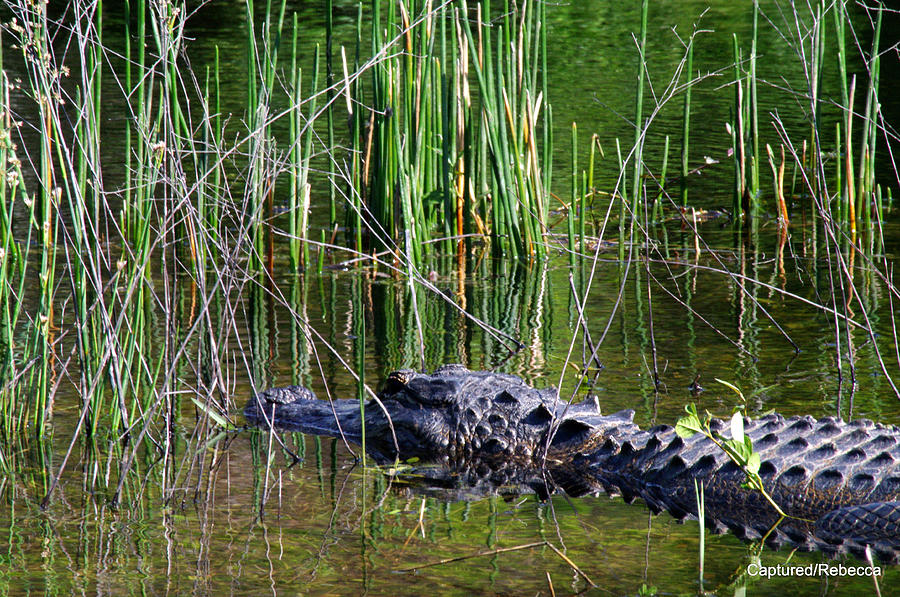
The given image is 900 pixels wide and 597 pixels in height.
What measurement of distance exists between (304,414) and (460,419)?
26.8 inches

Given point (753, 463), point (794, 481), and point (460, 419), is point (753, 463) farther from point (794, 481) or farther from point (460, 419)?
point (460, 419)

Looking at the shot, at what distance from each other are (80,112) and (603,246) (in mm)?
4758

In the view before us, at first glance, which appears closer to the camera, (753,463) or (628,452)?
(753,463)

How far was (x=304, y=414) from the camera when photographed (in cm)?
472

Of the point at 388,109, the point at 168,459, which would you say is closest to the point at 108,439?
the point at 168,459

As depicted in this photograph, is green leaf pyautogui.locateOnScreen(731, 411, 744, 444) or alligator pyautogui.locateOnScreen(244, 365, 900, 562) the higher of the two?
green leaf pyautogui.locateOnScreen(731, 411, 744, 444)

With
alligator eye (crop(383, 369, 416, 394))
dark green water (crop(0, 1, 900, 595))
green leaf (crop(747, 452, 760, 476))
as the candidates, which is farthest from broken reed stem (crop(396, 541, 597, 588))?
alligator eye (crop(383, 369, 416, 394))

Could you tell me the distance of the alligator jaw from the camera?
4.66 meters

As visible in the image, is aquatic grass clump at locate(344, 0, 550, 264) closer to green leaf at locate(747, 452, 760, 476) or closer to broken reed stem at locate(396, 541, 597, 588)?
green leaf at locate(747, 452, 760, 476)

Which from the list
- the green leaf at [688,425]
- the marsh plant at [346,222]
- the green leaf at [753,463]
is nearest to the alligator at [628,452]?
the green leaf at [753,463]

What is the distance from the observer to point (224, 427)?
456 centimetres

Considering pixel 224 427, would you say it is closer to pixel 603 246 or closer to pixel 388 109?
pixel 388 109

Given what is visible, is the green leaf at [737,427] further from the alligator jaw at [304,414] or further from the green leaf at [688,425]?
the alligator jaw at [304,414]

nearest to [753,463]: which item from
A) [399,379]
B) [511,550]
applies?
[511,550]
